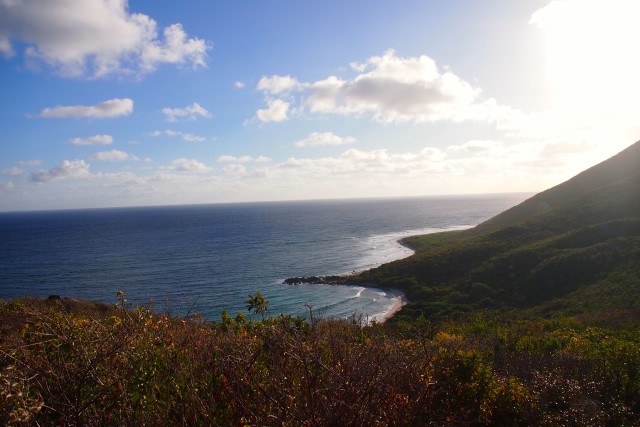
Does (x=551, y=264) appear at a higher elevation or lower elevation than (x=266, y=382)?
lower

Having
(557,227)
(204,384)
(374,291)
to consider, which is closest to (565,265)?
(557,227)

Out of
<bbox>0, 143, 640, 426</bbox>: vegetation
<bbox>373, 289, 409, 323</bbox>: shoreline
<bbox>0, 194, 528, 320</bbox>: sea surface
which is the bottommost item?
<bbox>373, 289, 409, 323</bbox>: shoreline

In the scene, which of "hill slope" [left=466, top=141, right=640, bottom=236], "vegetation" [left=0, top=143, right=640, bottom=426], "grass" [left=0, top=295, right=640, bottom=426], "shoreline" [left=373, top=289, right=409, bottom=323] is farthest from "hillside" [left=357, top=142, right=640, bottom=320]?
"grass" [left=0, top=295, right=640, bottom=426]

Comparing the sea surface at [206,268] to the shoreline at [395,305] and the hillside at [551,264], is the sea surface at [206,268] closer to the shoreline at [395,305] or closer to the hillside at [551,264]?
the shoreline at [395,305]

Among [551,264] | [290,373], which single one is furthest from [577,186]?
[290,373]

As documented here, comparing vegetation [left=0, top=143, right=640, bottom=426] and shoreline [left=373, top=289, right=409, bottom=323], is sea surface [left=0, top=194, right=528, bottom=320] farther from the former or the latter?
vegetation [left=0, top=143, right=640, bottom=426]

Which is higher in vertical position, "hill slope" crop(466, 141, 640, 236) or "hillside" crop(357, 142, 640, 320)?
"hill slope" crop(466, 141, 640, 236)

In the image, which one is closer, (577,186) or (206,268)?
(206,268)

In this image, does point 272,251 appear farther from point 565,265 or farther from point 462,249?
point 565,265

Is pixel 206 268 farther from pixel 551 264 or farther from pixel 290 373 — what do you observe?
pixel 290 373
